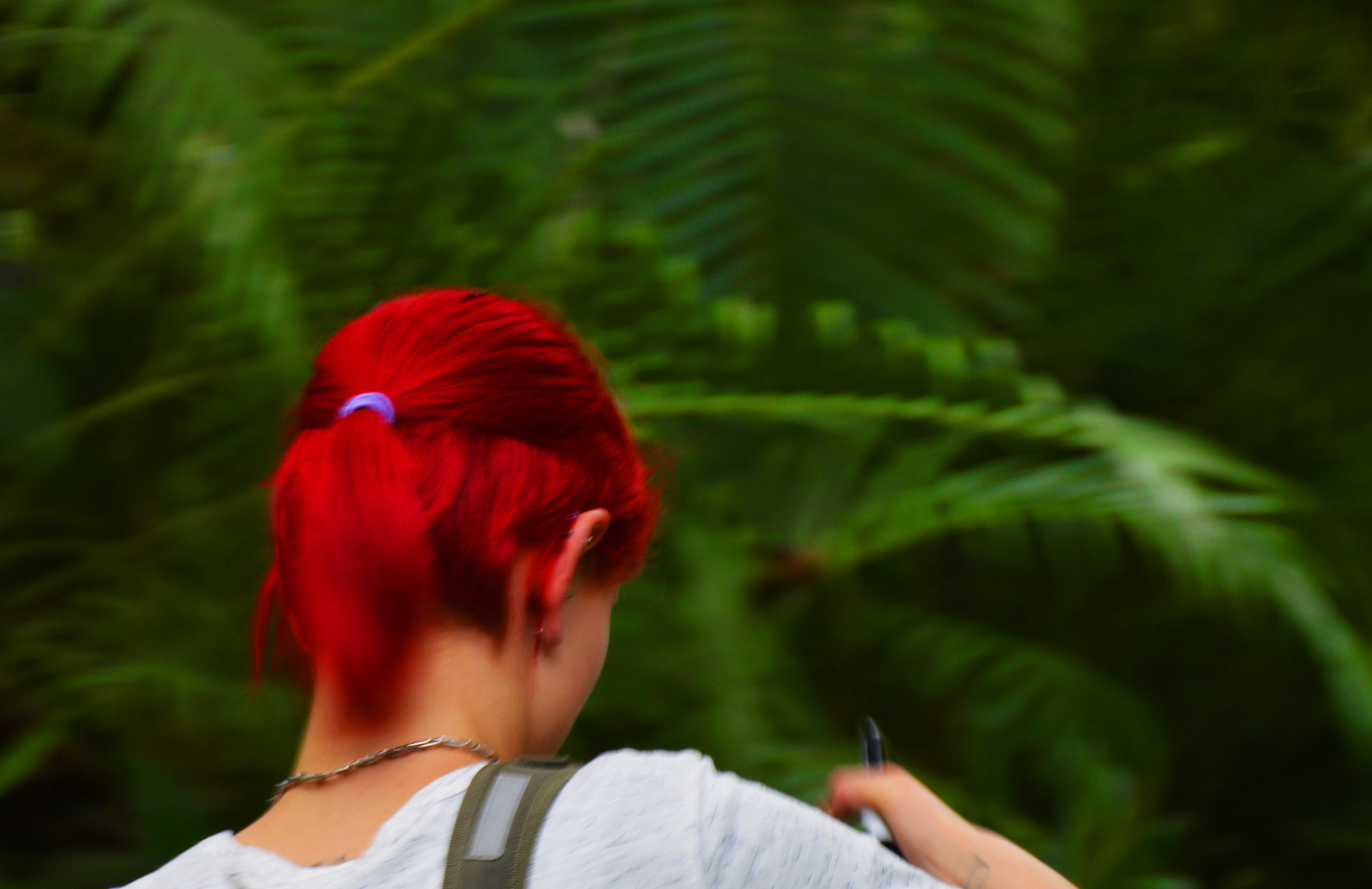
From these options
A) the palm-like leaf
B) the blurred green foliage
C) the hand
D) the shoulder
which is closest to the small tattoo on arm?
the hand

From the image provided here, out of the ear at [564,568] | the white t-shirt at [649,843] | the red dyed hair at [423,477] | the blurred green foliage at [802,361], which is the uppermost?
the red dyed hair at [423,477]

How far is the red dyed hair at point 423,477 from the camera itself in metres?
0.60

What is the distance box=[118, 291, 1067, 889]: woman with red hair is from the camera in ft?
1.72

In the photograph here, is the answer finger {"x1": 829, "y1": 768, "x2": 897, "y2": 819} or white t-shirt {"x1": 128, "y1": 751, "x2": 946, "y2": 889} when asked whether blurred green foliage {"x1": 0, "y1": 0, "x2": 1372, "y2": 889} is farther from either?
white t-shirt {"x1": 128, "y1": 751, "x2": 946, "y2": 889}

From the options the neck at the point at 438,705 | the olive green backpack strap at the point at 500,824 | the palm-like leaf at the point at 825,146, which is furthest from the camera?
the palm-like leaf at the point at 825,146

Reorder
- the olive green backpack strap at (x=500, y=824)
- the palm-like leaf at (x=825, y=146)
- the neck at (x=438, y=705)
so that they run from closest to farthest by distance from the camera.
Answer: the olive green backpack strap at (x=500, y=824) < the neck at (x=438, y=705) < the palm-like leaf at (x=825, y=146)

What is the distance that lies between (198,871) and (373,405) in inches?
9.3

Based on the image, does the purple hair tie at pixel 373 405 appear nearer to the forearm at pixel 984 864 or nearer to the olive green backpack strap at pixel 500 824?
the olive green backpack strap at pixel 500 824

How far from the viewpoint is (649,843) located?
0.52 metres

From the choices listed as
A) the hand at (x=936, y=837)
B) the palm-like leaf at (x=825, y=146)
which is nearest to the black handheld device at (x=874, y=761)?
the hand at (x=936, y=837)

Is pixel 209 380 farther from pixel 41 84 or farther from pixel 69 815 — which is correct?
pixel 69 815

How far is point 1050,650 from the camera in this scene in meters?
1.73

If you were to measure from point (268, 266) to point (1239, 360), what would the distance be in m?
1.47

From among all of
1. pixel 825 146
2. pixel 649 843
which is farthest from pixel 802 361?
pixel 649 843
